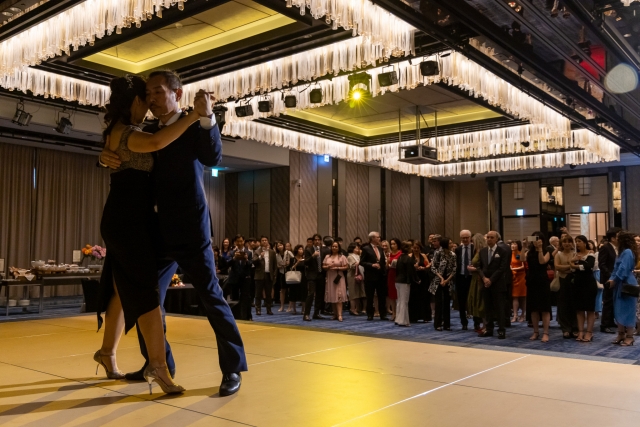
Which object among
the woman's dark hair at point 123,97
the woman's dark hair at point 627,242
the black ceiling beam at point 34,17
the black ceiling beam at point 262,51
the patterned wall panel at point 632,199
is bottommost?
the woman's dark hair at point 627,242

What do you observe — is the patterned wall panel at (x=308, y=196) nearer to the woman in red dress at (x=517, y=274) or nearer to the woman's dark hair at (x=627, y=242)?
the woman in red dress at (x=517, y=274)

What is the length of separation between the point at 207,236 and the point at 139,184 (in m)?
0.35

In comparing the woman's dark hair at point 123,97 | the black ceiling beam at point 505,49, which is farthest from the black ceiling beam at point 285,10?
the woman's dark hair at point 123,97

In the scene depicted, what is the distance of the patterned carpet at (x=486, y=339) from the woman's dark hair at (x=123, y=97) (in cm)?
325

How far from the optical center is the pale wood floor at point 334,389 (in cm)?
192

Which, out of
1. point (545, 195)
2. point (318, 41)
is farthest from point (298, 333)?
point (545, 195)

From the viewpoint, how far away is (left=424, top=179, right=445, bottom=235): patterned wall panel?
18.9 meters

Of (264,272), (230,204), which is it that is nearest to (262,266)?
(264,272)

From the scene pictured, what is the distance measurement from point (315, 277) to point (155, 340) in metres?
6.53

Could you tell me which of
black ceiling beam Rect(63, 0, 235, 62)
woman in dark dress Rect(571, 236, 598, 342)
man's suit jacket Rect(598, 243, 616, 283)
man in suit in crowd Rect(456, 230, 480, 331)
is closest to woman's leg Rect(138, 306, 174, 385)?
black ceiling beam Rect(63, 0, 235, 62)

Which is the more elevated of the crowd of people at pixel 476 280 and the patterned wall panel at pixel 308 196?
the patterned wall panel at pixel 308 196

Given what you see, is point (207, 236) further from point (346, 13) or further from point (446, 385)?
point (346, 13)

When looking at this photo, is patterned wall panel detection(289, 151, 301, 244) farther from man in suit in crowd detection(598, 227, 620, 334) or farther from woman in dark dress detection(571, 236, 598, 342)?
woman in dark dress detection(571, 236, 598, 342)

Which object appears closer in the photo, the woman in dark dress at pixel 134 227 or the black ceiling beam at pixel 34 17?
the woman in dark dress at pixel 134 227
